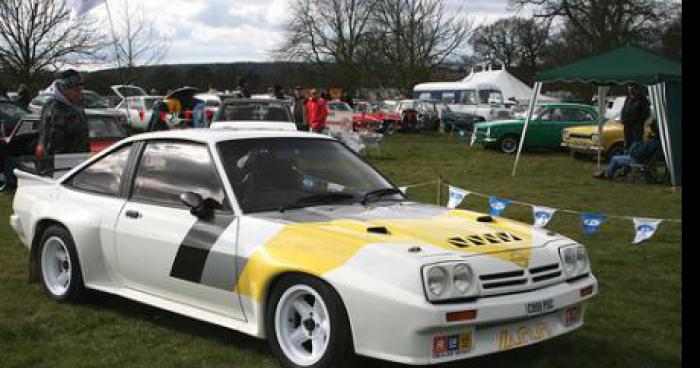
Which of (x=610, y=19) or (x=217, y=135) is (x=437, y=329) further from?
(x=610, y=19)

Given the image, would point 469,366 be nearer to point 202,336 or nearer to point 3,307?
point 202,336

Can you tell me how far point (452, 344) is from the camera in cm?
405

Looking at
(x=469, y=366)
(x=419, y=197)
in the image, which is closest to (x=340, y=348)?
(x=469, y=366)

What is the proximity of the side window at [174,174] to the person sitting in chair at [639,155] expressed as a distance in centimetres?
1223

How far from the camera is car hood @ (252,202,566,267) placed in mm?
4309

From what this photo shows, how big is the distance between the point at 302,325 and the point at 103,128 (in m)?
10.2

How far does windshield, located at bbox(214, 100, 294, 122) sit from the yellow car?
325 inches

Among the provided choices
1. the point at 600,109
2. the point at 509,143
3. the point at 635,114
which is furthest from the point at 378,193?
the point at 509,143

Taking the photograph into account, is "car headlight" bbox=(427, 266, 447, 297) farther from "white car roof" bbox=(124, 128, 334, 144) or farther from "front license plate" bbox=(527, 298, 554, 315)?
"white car roof" bbox=(124, 128, 334, 144)

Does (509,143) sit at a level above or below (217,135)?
below

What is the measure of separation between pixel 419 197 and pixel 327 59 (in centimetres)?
4752

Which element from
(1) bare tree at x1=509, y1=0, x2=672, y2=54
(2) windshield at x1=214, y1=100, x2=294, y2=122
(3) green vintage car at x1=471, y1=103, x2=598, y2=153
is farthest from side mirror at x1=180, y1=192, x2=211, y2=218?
(1) bare tree at x1=509, y1=0, x2=672, y2=54

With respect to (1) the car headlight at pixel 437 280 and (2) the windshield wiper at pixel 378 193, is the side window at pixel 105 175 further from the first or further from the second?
(1) the car headlight at pixel 437 280
